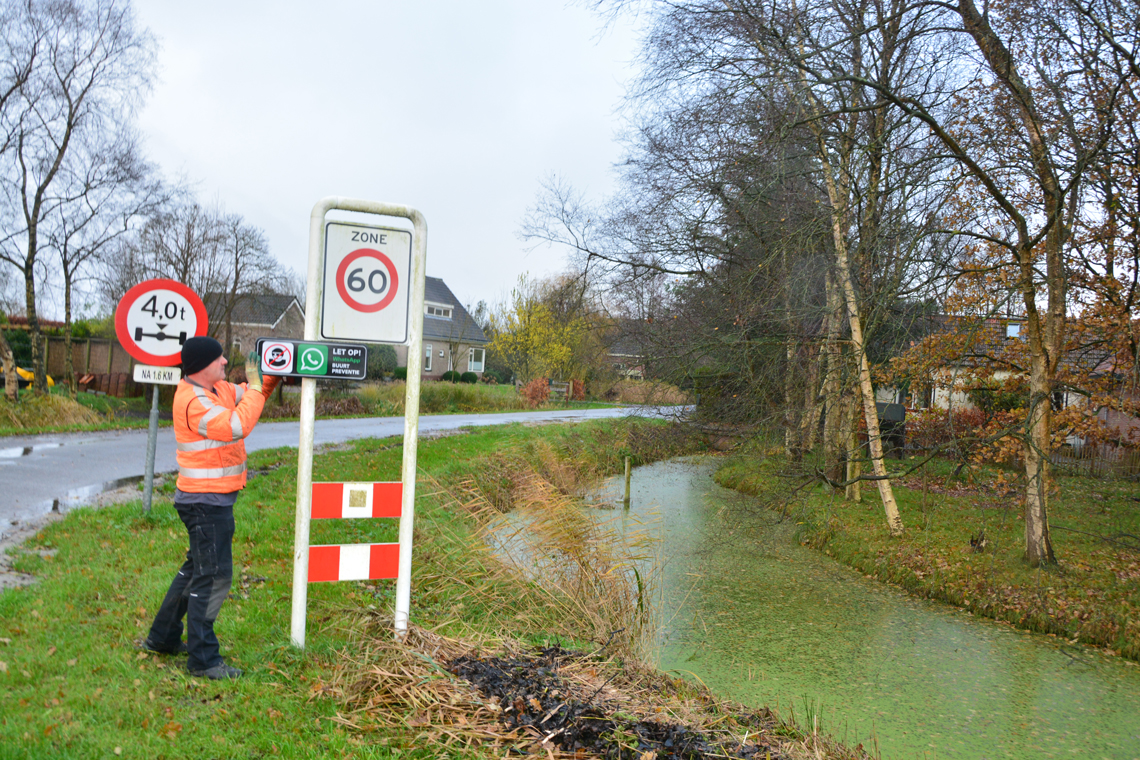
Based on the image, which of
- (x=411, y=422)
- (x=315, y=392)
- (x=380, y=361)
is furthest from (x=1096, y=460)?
(x=380, y=361)

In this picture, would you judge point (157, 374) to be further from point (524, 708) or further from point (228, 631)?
point (524, 708)

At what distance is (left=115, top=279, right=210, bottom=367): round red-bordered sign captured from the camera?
5949 mm

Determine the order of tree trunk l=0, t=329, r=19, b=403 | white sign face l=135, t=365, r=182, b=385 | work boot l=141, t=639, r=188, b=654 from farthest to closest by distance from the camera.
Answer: tree trunk l=0, t=329, r=19, b=403, white sign face l=135, t=365, r=182, b=385, work boot l=141, t=639, r=188, b=654

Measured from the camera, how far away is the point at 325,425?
18422 millimetres

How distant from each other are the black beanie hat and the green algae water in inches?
153

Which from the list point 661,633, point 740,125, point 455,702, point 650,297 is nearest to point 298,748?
→ point 455,702

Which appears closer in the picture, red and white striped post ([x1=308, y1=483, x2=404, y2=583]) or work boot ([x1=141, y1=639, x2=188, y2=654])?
work boot ([x1=141, y1=639, x2=188, y2=654])

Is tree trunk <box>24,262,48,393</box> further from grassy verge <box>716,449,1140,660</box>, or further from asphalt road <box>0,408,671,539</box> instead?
grassy verge <box>716,449,1140,660</box>

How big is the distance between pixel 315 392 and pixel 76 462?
25.9 ft

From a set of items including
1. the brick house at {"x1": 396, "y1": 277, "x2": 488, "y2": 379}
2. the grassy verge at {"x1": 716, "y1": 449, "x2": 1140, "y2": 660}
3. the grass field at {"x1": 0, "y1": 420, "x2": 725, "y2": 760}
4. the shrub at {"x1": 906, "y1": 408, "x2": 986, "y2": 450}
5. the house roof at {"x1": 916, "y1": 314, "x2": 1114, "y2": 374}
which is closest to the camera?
the grass field at {"x1": 0, "y1": 420, "x2": 725, "y2": 760}

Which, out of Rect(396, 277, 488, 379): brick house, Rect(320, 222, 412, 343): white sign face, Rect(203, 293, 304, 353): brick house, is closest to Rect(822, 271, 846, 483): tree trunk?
Rect(320, 222, 412, 343): white sign face

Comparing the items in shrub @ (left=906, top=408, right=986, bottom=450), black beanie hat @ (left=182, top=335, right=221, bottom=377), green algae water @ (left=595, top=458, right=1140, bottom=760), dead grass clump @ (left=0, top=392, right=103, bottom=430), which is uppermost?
black beanie hat @ (left=182, top=335, right=221, bottom=377)

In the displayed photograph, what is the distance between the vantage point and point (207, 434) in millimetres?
3516

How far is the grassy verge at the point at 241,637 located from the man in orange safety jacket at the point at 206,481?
0.79 ft
